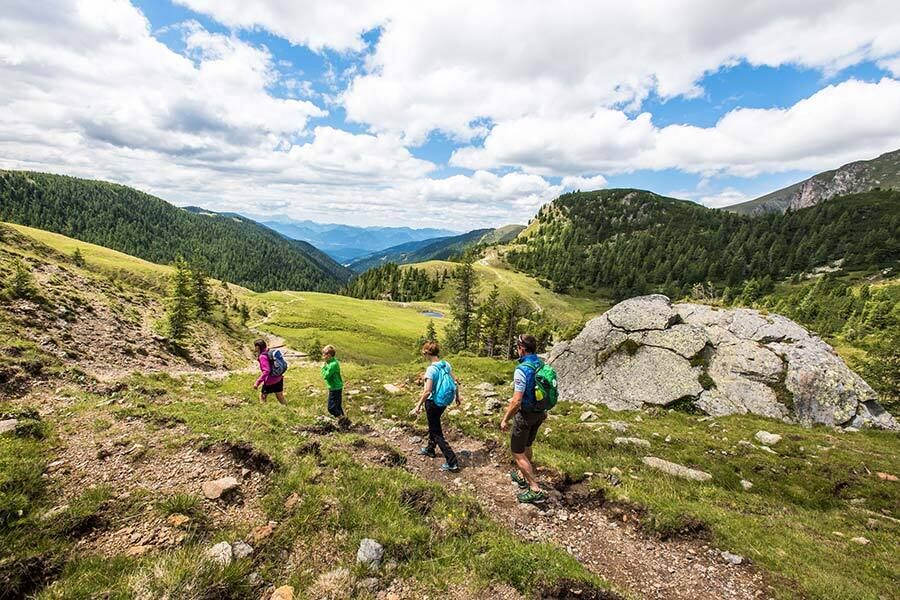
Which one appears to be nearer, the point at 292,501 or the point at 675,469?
the point at 292,501

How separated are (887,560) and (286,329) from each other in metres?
81.8

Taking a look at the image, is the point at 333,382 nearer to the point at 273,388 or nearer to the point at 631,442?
the point at 273,388

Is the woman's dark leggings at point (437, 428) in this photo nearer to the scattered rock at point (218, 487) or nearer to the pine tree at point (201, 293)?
the scattered rock at point (218, 487)

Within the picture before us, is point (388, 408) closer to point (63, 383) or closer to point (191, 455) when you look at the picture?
point (191, 455)

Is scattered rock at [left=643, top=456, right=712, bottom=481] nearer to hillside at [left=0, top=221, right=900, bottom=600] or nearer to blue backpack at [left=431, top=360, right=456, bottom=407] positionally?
hillside at [left=0, top=221, right=900, bottom=600]

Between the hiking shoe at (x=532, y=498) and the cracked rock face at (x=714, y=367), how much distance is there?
41.0ft

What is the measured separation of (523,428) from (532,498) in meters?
1.70

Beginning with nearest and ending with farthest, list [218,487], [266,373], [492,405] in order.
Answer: [218,487], [266,373], [492,405]

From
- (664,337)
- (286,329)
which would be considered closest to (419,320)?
(286,329)

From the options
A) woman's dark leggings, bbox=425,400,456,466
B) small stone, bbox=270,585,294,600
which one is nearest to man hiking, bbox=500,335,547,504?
woman's dark leggings, bbox=425,400,456,466

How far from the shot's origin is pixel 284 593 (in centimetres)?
574

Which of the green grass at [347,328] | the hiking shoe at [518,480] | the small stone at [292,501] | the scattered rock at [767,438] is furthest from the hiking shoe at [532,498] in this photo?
the green grass at [347,328]

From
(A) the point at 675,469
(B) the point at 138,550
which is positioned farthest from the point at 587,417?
(B) the point at 138,550

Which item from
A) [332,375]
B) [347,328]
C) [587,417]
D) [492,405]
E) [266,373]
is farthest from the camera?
[347,328]
